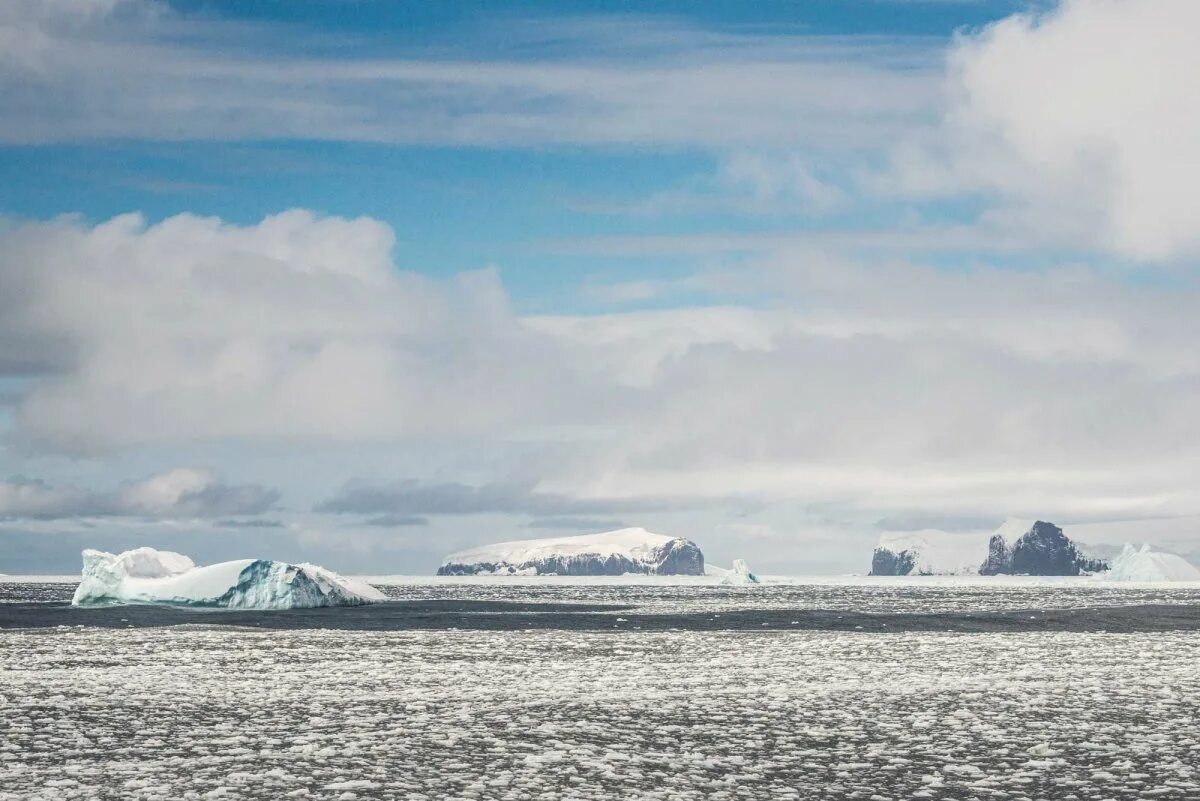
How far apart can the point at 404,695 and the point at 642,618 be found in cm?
3020

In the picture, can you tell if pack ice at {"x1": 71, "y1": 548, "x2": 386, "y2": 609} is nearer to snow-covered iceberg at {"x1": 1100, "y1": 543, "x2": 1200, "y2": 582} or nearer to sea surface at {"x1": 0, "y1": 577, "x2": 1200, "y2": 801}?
sea surface at {"x1": 0, "y1": 577, "x2": 1200, "y2": 801}

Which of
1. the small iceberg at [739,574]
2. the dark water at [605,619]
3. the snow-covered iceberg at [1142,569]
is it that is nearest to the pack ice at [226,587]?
the dark water at [605,619]

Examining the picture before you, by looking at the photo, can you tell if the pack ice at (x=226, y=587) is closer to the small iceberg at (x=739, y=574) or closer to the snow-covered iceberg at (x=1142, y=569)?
the small iceberg at (x=739, y=574)

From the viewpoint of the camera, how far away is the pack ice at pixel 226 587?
5900cm

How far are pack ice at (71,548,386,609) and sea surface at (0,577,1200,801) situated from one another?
2194 cm

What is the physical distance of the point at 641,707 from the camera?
1991 centimetres

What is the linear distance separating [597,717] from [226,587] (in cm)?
4368

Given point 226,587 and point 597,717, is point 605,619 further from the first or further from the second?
point 597,717

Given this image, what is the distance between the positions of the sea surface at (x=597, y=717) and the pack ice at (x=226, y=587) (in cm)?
2194

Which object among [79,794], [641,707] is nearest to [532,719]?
[641,707]

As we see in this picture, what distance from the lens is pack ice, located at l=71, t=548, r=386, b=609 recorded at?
5900 cm

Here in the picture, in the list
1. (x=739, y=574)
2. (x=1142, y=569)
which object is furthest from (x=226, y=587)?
(x=1142, y=569)

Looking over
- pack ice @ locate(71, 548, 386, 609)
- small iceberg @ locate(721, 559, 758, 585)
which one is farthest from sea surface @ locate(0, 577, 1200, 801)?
small iceberg @ locate(721, 559, 758, 585)

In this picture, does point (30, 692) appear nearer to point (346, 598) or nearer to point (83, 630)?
point (83, 630)
